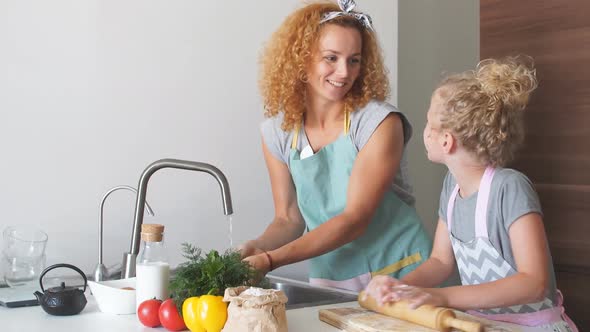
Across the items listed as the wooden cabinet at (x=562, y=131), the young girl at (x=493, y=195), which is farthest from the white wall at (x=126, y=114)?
the young girl at (x=493, y=195)

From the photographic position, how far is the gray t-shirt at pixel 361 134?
220 centimetres

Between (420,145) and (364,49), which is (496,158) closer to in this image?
(364,49)

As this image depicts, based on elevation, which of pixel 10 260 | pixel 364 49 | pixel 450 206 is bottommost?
pixel 10 260

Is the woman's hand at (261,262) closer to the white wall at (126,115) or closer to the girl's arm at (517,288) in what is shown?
the girl's arm at (517,288)

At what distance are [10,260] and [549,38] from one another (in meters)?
1.48

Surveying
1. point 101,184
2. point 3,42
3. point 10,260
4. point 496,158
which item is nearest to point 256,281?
point 496,158

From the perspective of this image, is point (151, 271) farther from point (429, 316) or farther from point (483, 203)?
point (483, 203)

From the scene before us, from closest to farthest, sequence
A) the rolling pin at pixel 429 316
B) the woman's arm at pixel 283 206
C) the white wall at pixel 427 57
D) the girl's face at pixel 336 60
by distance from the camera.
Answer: the rolling pin at pixel 429 316, the girl's face at pixel 336 60, the woman's arm at pixel 283 206, the white wall at pixel 427 57

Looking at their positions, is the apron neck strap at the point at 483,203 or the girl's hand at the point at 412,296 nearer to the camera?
the girl's hand at the point at 412,296

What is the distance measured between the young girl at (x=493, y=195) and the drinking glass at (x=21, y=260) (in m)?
0.89

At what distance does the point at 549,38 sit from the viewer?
2281 millimetres

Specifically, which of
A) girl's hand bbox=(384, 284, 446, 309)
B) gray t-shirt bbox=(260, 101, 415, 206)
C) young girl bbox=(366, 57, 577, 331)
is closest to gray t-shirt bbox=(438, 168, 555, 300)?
young girl bbox=(366, 57, 577, 331)

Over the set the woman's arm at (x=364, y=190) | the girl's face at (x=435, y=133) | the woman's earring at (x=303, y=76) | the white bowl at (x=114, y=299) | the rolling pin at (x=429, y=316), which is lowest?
the white bowl at (x=114, y=299)

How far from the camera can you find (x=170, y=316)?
1.53 meters
